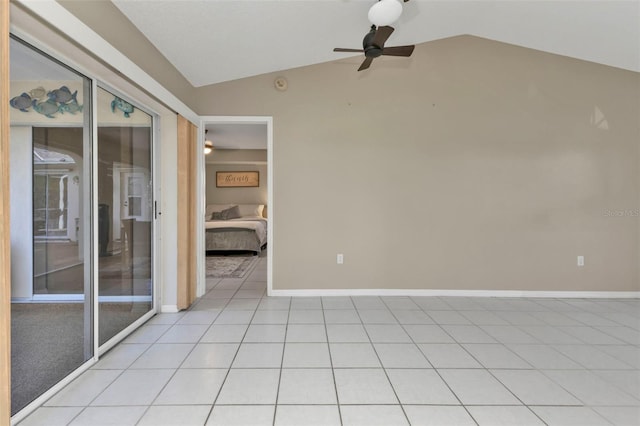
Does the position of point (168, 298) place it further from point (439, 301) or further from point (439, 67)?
point (439, 67)

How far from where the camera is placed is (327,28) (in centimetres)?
256

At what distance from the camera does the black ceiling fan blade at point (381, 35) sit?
1.92 meters

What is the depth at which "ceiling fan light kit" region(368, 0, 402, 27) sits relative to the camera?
180 centimetres

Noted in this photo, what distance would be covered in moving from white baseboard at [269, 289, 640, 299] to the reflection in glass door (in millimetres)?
1372

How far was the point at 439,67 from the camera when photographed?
127 inches

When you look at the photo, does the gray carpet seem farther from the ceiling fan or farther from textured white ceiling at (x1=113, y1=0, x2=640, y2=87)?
the ceiling fan

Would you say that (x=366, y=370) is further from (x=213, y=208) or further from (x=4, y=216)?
(x=213, y=208)

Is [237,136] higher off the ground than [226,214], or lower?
higher

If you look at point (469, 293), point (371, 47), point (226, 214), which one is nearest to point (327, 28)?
point (371, 47)

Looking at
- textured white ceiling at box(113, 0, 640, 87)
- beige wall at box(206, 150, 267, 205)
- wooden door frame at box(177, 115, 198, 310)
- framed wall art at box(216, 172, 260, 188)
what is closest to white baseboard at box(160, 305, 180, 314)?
wooden door frame at box(177, 115, 198, 310)

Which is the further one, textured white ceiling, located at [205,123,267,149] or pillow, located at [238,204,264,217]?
pillow, located at [238,204,264,217]

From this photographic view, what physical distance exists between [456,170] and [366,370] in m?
2.47

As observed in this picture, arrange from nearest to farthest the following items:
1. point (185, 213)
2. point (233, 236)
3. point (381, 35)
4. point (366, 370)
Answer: point (366, 370) → point (381, 35) → point (185, 213) → point (233, 236)

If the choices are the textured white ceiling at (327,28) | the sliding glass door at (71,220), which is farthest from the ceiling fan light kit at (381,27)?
the sliding glass door at (71,220)
